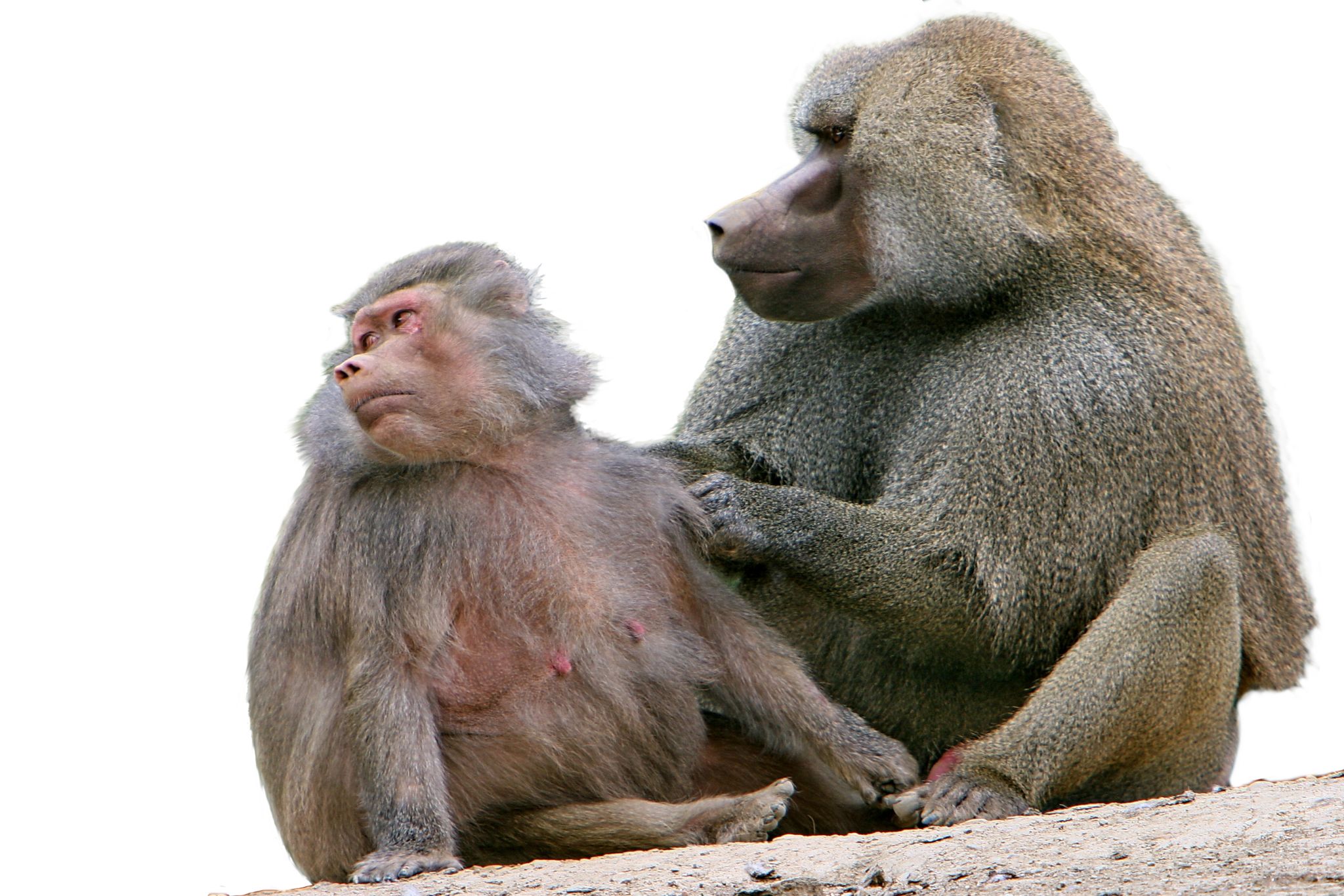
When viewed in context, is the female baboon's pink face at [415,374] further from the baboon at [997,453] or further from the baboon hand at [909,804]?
the baboon hand at [909,804]

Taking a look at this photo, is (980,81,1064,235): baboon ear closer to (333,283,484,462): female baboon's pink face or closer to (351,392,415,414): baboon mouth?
(333,283,484,462): female baboon's pink face

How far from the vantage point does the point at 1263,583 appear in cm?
471

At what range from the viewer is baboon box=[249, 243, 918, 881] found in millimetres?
3916

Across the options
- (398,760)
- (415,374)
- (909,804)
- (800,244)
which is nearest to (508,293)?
(415,374)

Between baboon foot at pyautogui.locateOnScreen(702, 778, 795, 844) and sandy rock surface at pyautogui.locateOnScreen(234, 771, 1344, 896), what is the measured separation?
0.62 ft

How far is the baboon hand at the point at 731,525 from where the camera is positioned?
4.39 m

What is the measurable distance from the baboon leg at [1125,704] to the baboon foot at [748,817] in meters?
0.39

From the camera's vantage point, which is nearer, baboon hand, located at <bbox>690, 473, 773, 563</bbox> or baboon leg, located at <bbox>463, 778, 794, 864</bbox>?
baboon leg, located at <bbox>463, 778, 794, 864</bbox>

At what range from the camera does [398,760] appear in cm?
378

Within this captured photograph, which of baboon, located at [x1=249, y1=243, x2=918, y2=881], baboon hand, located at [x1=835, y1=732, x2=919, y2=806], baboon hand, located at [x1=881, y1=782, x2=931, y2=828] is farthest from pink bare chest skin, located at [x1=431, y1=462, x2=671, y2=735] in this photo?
baboon hand, located at [x1=881, y1=782, x2=931, y2=828]

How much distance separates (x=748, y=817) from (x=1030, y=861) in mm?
867

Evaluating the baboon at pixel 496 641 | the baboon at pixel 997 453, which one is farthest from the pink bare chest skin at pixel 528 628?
the baboon at pixel 997 453

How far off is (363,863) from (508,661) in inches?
24.5

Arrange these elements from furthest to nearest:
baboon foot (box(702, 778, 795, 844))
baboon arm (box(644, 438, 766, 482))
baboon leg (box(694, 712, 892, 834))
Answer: baboon arm (box(644, 438, 766, 482))
baboon leg (box(694, 712, 892, 834))
baboon foot (box(702, 778, 795, 844))
